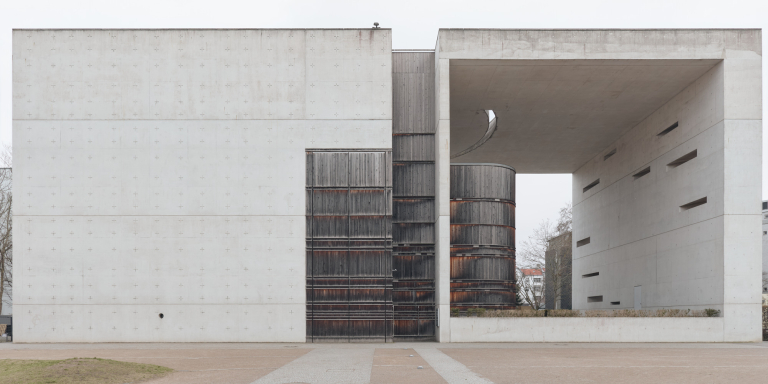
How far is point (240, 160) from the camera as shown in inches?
995

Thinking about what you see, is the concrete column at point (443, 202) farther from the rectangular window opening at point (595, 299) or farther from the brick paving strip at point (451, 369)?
the rectangular window opening at point (595, 299)

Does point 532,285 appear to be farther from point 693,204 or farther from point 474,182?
point 474,182

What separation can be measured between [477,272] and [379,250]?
17.0 ft

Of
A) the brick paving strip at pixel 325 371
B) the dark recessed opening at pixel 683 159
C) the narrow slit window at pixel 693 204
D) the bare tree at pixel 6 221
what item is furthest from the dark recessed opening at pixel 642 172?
the bare tree at pixel 6 221

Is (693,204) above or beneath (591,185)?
beneath

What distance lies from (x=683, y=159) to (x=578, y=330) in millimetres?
9455

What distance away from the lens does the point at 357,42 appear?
2573 centimetres

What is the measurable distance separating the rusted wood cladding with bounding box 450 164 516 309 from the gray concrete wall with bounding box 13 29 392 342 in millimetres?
5094

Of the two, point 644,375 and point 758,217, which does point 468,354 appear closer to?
point 644,375

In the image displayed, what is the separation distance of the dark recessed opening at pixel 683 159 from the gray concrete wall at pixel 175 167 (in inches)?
489

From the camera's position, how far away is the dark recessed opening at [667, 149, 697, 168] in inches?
1074

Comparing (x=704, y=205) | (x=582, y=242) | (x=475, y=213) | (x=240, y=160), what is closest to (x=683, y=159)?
(x=704, y=205)

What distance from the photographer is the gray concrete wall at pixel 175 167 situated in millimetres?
24844

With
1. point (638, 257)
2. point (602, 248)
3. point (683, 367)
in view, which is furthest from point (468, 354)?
point (602, 248)
